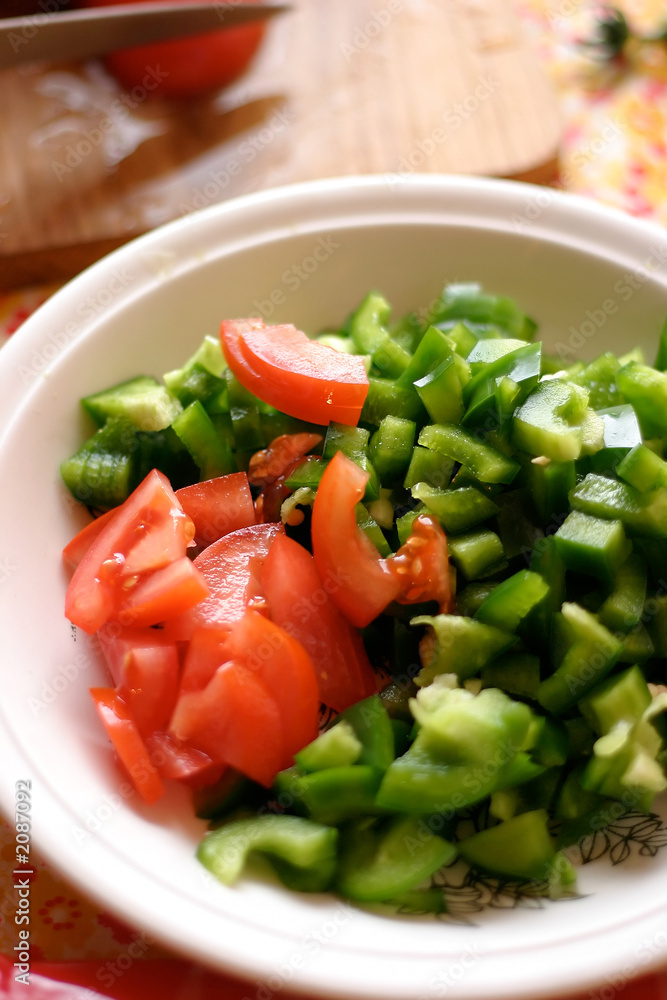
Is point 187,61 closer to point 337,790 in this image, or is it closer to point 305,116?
point 305,116

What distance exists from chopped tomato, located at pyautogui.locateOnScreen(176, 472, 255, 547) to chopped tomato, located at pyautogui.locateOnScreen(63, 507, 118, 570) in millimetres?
148

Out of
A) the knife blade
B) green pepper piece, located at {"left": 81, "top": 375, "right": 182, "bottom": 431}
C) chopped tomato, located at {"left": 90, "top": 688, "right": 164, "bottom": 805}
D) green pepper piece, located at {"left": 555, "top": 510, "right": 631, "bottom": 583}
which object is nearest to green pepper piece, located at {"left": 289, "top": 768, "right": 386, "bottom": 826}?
chopped tomato, located at {"left": 90, "top": 688, "right": 164, "bottom": 805}

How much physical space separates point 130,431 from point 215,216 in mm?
537

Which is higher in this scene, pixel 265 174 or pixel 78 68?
pixel 78 68

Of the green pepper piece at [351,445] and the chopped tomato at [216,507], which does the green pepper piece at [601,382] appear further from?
the chopped tomato at [216,507]

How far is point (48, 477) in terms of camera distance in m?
1.54

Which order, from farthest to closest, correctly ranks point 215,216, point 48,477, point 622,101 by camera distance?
point 622,101 < point 215,216 < point 48,477

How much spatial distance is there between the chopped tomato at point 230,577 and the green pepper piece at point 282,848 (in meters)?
0.30

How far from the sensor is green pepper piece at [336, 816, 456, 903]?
113 cm

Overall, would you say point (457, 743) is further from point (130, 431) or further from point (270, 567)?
point (130, 431)

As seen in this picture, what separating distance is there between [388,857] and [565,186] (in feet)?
6.71

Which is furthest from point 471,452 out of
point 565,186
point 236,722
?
point 565,186

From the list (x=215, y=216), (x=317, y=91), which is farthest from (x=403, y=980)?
(x=317, y=91)

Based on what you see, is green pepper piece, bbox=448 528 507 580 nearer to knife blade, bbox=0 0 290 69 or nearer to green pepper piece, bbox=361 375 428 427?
green pepper piece, bbox=361 375 428 427
